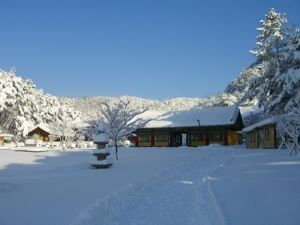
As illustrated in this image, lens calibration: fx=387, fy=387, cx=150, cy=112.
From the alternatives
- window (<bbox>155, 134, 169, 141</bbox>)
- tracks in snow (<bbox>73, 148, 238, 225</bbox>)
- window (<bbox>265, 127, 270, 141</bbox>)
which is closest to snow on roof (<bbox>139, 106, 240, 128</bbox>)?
window (<bbox>155, 134, 169, 141</bbox>)

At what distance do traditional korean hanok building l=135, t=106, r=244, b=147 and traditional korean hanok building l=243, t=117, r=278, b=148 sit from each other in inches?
143

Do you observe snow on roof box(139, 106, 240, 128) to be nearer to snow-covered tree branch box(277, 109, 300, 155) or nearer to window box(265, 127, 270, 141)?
window box(265, 127, 270, 141)

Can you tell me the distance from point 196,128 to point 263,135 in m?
12.9

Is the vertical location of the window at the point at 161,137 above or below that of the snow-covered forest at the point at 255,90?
below

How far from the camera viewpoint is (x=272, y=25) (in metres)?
48.1

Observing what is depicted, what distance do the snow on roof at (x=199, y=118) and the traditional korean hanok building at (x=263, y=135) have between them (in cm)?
403

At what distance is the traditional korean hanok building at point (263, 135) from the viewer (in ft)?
110

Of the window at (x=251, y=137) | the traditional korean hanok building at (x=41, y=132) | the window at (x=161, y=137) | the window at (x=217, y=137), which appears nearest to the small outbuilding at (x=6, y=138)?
the traditional korean hanok building at (x=41, y=132)

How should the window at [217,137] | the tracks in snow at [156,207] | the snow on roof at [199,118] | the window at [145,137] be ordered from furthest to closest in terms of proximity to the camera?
1. the window at [145,137]
2. the window at [217,137]
3. the snow on roof at [199,118]
4. the tracks in snow at [156,207]

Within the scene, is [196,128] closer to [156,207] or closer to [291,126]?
[291,126]

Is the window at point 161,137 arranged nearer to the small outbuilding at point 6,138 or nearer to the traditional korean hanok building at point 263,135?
the traditional korean hanok building at point 263,135

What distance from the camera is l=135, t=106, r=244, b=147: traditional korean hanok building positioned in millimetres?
48500

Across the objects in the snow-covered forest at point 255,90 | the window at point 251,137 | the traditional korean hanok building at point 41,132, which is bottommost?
the window at point 251,137

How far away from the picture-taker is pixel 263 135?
1495 inches
